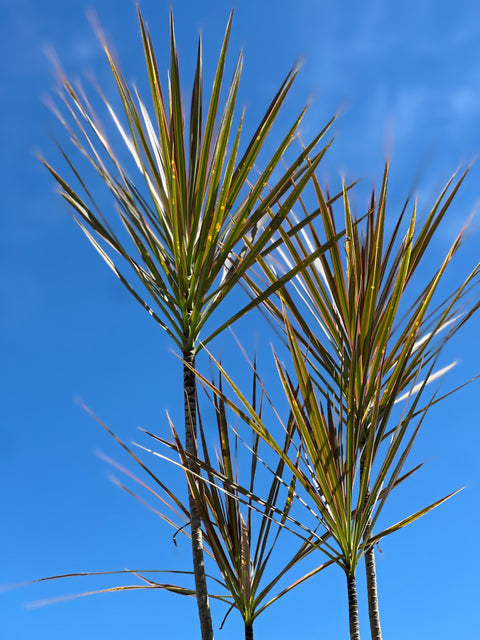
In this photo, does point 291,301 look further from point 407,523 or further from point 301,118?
point 407,523

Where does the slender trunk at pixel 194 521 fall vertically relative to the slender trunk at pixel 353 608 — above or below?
above

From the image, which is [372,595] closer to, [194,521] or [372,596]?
[372,596]

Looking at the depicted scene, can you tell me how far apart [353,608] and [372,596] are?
253mm

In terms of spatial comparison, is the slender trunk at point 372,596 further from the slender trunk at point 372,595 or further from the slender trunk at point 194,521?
the slender trunk at point 194,521

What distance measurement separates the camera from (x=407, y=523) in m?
1.74

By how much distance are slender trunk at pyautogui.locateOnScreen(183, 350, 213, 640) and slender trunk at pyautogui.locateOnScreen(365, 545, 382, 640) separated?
467 mm

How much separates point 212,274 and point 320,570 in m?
0.98

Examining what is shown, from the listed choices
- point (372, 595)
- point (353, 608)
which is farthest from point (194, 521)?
point (372, 595)

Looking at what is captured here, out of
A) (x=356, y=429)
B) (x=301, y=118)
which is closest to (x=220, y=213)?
(x=301, y=118)

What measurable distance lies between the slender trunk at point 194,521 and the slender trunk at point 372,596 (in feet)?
1.53

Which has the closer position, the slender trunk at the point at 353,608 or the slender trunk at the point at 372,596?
the slender trunk at the point at 353,608

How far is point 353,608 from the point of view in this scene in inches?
63.5

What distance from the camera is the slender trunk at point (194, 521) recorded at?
5.53ft

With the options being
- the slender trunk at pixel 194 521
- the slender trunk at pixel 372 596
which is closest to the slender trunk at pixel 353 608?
the slender trunk at pixel 372 596
